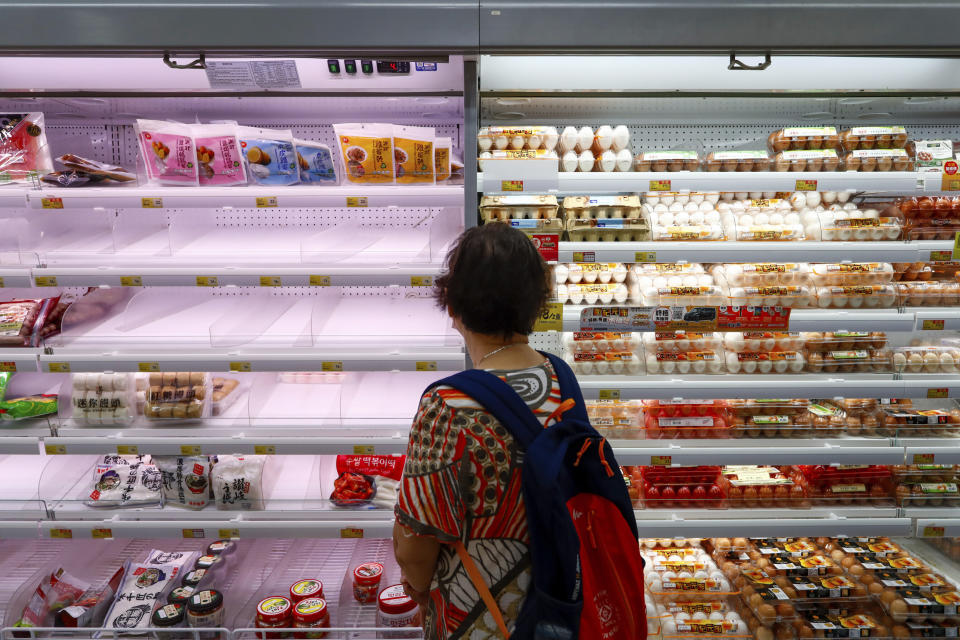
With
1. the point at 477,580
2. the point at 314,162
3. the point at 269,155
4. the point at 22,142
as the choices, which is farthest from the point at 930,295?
the point at 22,142

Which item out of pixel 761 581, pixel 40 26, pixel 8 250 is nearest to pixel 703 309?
pixel 761 581

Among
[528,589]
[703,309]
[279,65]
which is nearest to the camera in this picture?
[528,589]

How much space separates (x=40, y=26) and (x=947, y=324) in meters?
3.52

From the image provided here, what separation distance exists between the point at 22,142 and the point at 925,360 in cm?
394

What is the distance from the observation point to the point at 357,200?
241 centimetres

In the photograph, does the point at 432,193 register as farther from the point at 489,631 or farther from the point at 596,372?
the point at 489,631

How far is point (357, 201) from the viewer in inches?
95.0

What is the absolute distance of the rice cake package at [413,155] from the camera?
8.20 ft

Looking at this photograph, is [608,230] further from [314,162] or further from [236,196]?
[236,196]

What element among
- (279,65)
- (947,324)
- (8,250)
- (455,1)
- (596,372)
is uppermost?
(455,1)

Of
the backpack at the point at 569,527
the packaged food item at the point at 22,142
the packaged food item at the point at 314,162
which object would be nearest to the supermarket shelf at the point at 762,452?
the backpack at the point at 569,527

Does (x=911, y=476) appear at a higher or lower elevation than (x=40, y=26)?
lower

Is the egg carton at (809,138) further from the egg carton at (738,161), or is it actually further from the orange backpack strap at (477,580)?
the orange backpack strap at (477,580)

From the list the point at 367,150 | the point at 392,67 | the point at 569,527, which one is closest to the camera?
the point at 569,527
